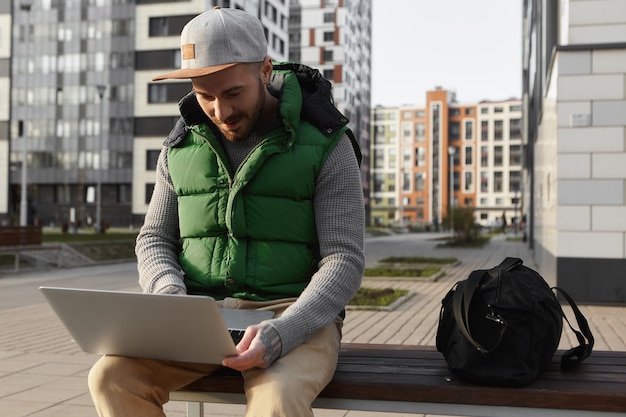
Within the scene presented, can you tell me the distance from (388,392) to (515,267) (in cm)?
69

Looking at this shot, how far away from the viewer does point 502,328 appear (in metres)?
2.58

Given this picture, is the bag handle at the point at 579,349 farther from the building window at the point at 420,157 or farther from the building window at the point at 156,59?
the building window at the point at 420,157

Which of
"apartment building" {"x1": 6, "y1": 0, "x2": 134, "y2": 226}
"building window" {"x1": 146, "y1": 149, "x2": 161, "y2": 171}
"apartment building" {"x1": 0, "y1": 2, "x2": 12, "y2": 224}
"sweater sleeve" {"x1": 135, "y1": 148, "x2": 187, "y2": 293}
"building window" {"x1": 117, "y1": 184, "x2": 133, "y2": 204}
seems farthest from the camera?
"building window" {"x1": 117, "y1": 184, "x2": 133, "y2": 204}

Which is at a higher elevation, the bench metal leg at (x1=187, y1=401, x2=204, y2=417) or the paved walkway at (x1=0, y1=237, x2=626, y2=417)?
the bench metal leg at (x1=187, y1=401, x2=204, y2=417)

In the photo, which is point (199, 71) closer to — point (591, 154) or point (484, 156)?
point (591, 154)

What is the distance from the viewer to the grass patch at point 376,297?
10200mm

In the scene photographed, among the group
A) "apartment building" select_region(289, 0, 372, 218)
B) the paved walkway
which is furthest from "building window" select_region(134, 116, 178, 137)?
the paved walkway

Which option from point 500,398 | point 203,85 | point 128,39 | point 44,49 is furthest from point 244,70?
point 44,49

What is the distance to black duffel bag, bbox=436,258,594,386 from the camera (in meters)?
2.57

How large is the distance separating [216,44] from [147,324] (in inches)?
38.4

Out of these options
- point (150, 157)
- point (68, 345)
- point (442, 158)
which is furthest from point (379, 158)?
point (68, 345)

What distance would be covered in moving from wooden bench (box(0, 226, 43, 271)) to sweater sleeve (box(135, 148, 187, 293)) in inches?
544

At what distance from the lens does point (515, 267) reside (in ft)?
9.31

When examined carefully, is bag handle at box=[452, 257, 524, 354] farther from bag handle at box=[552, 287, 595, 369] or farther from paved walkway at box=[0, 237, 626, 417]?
paved walkway at box=[0, 237, 626, 417]
